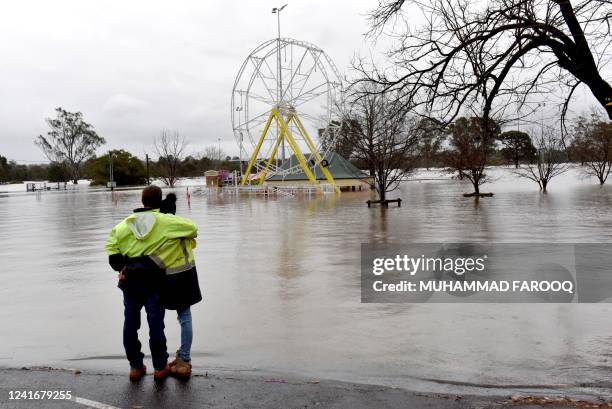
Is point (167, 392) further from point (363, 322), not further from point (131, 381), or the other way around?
point (363, 322)

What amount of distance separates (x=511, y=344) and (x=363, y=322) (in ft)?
5.30

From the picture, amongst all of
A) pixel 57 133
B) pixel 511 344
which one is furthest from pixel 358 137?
pixel 57 133

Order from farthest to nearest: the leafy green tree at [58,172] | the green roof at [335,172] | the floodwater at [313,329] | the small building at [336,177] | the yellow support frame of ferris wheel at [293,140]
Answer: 1. the leafy green tree at [58,172]
2. the green roof at [335,172]
3. the small building at [336,177]
4. the yellow support frame of ferris wheel at [293,140]
5. the floodwater at [313,329]

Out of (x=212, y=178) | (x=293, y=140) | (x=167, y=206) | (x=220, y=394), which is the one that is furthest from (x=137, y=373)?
(x=212, y=178)

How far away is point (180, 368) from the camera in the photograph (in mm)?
4773

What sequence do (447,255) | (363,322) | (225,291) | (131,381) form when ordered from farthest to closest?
(447,255)
(225,291)
(363,322)
(131,381)

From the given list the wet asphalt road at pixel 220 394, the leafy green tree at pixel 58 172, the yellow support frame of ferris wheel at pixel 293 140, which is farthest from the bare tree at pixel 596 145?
the leafy green tree at pixel 58 172

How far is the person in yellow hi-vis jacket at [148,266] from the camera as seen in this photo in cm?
476

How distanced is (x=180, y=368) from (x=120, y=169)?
255ft

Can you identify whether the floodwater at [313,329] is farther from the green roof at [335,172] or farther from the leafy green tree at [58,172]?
the leafy green tree at [58,172]

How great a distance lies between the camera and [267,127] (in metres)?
46.3

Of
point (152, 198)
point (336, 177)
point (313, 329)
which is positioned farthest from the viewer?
point (336, 177)

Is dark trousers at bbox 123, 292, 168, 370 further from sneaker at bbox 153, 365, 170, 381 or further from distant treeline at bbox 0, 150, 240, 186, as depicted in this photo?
distant treeline at bbox 0, 150, 240, 186

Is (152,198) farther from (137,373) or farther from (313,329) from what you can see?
(313,329)
